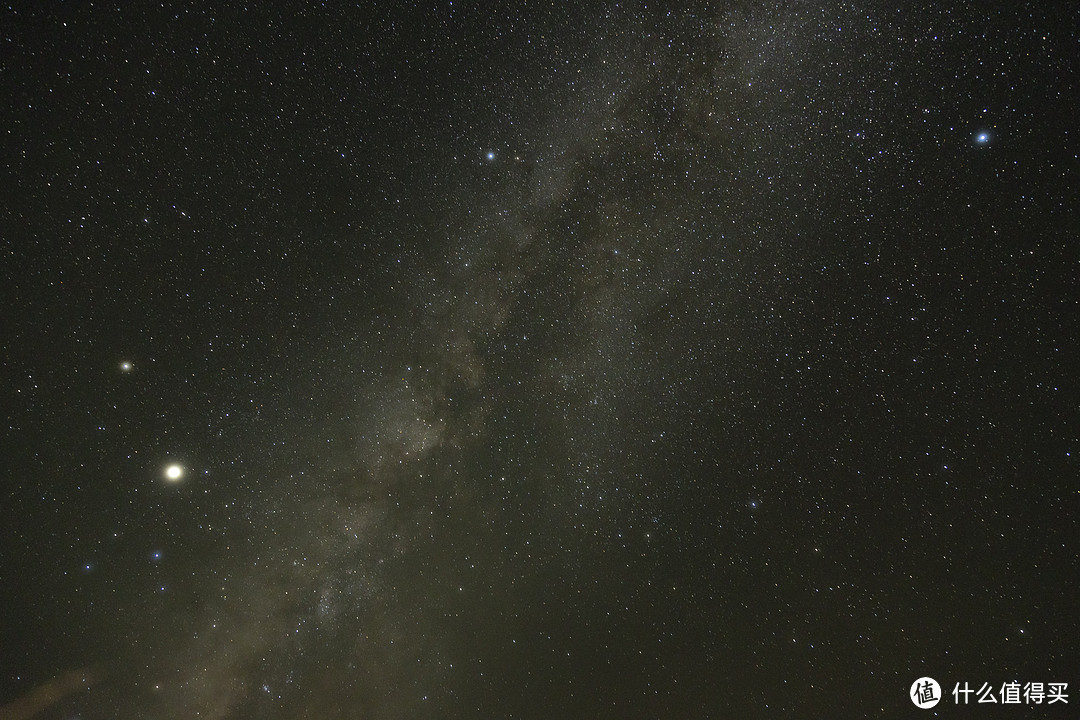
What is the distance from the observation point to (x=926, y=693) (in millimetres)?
2004

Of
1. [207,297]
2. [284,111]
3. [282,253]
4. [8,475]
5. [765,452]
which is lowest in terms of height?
[8,475]

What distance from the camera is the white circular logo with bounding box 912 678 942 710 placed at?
1990 millimetres

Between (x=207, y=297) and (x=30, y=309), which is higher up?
(x=207, y=297)

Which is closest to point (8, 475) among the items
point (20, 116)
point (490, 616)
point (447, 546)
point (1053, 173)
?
point (20, 116)

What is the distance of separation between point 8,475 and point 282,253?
1.45 metres

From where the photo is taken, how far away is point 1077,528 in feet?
5.64

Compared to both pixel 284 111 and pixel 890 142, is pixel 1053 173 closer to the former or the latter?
pixel 890 142

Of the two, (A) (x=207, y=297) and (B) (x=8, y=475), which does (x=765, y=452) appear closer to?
(A) (x=207, y=297)

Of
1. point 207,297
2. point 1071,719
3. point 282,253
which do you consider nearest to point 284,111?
point 282,253

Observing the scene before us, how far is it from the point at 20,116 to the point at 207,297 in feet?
2.58

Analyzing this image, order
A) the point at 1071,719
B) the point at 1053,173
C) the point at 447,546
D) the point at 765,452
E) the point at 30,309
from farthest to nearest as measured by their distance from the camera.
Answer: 1. the point at 447,546
2. the point at 765,452
3. the point at 30,309
4. the point at 1071,719
5. the point at 1053,173

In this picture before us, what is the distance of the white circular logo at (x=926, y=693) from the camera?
199 centimetres

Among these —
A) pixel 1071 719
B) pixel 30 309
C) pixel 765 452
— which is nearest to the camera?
pixel 1071 719

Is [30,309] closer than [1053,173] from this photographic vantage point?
A: No
